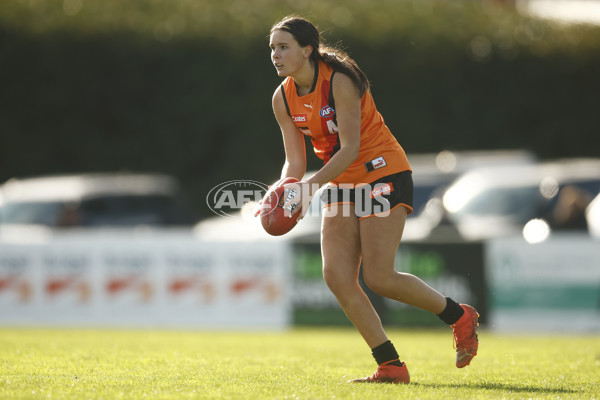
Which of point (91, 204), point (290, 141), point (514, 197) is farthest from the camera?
point (91, 204)

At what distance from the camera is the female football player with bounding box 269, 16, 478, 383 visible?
544 centimetres

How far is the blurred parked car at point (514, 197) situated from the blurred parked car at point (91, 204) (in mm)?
5079

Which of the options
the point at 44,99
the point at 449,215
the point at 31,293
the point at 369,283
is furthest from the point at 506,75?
the point at 369,283

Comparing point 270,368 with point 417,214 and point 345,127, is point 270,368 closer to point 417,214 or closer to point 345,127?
point 345,127

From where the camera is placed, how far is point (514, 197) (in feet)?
44.8

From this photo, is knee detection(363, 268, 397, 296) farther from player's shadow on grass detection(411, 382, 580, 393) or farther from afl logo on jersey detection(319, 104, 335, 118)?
afl logo on jersey detection(319, 104, 335, 118)

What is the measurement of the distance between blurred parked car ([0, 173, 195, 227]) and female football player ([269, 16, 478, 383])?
32.0ft

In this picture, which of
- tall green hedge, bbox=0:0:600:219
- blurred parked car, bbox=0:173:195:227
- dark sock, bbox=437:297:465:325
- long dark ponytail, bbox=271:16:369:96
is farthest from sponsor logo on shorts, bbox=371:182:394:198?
tall green hedge, bbox=0:0:600:219

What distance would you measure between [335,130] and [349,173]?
300mm

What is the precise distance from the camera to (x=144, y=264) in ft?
40.9

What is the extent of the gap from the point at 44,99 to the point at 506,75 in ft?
34.4

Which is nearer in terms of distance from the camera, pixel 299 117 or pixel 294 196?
pixel 294 196

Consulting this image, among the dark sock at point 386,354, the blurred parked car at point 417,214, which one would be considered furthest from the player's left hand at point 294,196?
the blurred parked car at point 417,214

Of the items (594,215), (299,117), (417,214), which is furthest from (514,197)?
(299,117)
